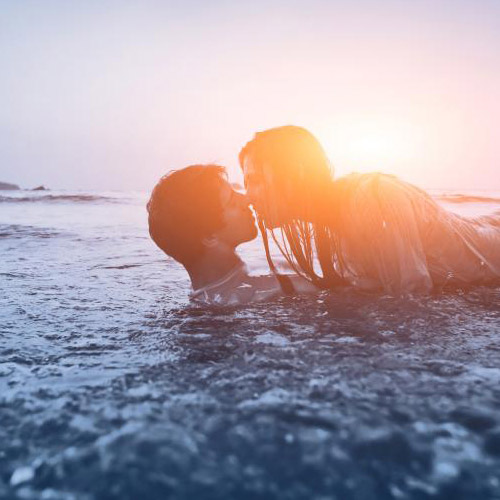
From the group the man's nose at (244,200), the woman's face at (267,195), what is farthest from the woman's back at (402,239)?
the man's nose at (244,200)

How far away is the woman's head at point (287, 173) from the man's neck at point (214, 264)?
0.59 m

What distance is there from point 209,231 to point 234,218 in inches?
9.6

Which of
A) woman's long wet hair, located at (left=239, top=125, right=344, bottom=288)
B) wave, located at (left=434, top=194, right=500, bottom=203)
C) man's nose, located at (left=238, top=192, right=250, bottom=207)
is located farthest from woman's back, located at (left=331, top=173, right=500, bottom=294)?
wave, located at (left=434, top=194, right=500, bottom=203)

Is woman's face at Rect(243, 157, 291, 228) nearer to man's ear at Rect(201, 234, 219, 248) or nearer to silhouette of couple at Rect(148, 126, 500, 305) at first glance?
silhouette of couple at Rect(148, 126, 500, 305)

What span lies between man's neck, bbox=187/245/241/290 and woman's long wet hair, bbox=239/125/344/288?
18.7 inches

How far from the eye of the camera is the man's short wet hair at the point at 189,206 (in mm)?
3836

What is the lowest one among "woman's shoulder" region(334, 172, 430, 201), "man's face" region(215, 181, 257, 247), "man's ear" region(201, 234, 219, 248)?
"man's ear" region(201, 234, 219, 248)

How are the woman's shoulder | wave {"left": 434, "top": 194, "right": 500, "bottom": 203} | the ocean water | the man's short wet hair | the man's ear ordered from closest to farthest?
the ocean water < the woman's shoulder < the man's short wet hair < the man's ear < wave {"left": 434, "top": 194, "right": 500, "bottom": 203}

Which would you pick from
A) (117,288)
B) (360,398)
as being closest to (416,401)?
(360,398)

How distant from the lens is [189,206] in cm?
384

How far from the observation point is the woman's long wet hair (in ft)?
11.5

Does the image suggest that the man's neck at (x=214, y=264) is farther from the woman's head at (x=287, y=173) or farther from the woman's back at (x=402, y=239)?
the woman's back at (x=402, y=239)

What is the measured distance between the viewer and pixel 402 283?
11.6 ft

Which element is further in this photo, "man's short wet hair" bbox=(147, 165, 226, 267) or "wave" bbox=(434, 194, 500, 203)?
"wave" bbox=(434, 194, 500, 203)
